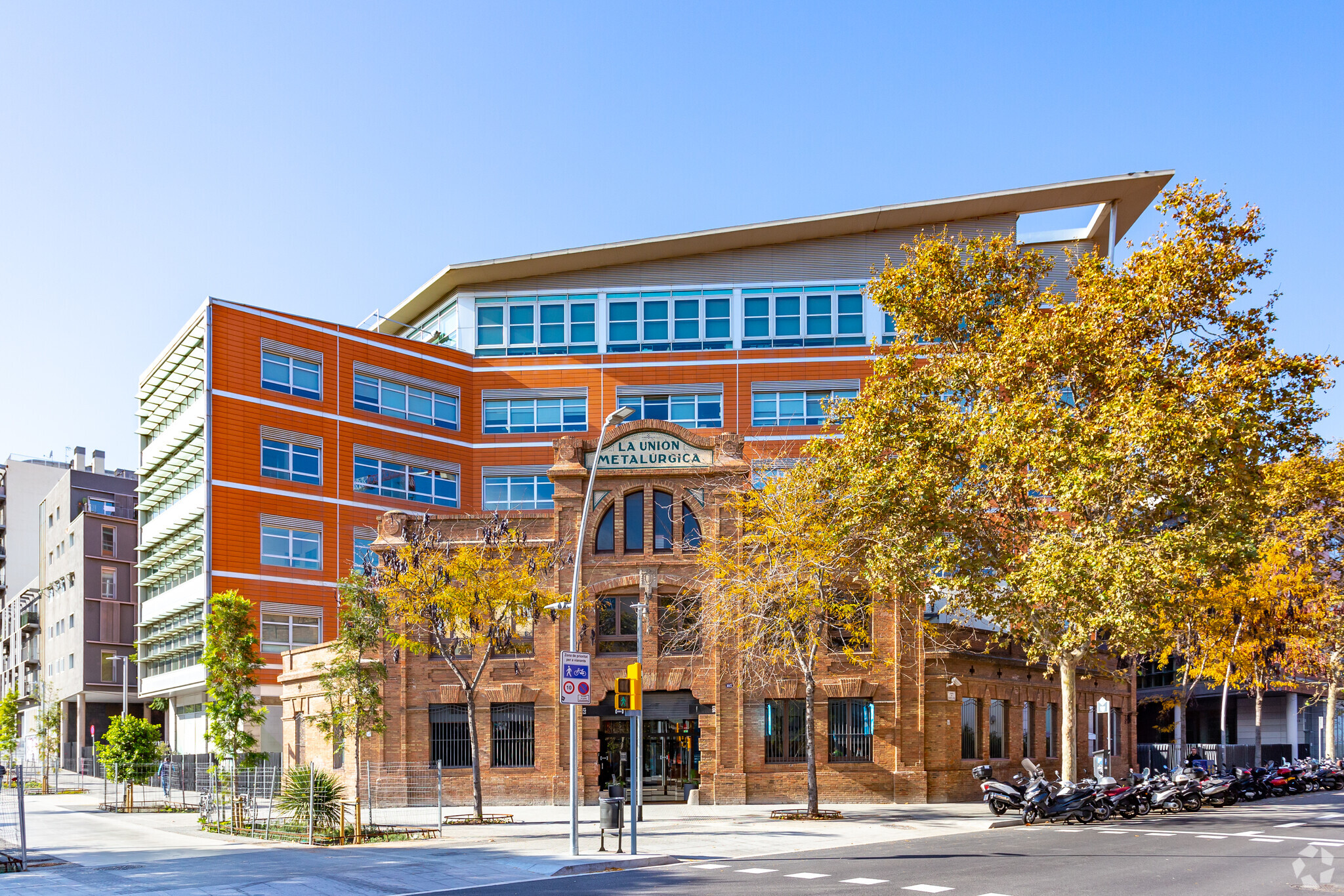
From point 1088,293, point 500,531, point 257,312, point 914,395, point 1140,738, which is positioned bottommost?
point 1140,738

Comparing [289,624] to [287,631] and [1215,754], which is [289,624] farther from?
[1215,754]

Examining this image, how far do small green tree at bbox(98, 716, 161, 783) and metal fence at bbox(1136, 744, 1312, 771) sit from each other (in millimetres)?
35963

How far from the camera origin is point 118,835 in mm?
30812

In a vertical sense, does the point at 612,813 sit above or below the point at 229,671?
below

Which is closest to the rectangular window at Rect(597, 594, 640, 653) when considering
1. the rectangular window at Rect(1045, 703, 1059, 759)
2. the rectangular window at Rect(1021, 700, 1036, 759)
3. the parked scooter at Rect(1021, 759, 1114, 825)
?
the parked scooter at Rect(1021, 759, 1114, 825)

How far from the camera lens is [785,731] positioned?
36.2 meters

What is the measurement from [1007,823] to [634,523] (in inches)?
532

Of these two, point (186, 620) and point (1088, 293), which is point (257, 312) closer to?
point (186, 620)

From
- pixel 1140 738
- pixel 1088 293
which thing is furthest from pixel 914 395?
pixel 1140 738

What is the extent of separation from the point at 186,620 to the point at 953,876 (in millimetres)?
49938

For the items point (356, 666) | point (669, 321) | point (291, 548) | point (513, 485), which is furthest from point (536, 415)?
point (356, 666)

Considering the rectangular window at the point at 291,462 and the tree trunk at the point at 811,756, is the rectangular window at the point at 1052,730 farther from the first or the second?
the rectangular window at the point at 291,462

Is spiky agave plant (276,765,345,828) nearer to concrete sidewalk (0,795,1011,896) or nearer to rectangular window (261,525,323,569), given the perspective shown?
concrete sidewalk (0,795,1011,896)

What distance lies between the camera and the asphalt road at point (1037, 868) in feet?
59.7
